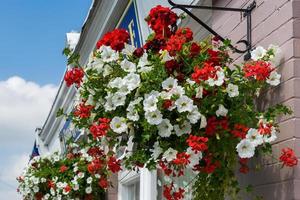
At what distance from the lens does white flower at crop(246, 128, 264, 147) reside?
10.8ft

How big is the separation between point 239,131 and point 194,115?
236mm

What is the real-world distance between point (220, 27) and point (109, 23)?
3309mm

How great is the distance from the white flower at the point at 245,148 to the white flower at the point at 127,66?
0.72 m

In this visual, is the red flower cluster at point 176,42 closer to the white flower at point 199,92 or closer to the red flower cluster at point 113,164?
the white flower at point 199,92

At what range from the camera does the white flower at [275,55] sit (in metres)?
3.59

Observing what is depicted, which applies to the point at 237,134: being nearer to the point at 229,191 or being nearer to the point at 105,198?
the point at 229,191

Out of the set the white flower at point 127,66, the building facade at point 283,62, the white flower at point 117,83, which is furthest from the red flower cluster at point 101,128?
the building facade at point 283,62

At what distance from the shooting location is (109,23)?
774 cm

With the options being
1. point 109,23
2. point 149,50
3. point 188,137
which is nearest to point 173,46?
point 149,50

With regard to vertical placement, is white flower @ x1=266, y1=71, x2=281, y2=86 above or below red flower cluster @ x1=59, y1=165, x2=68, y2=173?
below

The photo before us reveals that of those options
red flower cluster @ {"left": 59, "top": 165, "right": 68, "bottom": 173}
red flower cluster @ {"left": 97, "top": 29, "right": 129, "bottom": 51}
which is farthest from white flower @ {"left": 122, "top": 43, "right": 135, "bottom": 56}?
red flower cluster @ {"left": 59, "top": 165, "right": 68, "bottom": 173}

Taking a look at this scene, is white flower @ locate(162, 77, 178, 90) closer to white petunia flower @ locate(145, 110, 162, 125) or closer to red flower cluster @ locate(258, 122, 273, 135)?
white petunia flower @ locate(145, 110, 162, 125)

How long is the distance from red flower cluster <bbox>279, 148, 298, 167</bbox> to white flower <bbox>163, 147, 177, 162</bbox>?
0.52 meters

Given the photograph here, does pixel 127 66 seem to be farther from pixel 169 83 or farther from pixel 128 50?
pixel 169 83
